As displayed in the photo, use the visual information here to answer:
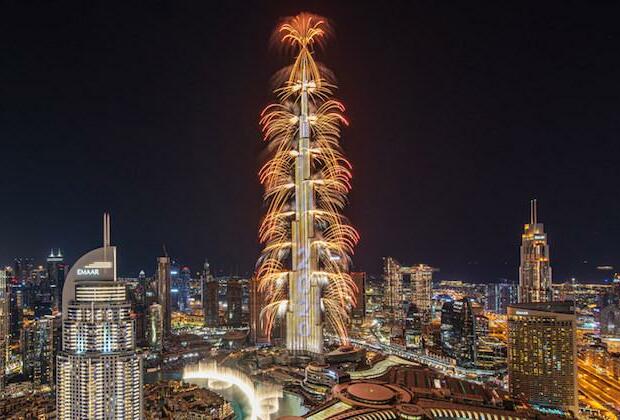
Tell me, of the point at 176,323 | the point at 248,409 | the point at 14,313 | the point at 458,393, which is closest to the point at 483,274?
the point at 176,323

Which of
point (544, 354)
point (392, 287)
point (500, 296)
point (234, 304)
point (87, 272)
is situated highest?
point (87, 272)

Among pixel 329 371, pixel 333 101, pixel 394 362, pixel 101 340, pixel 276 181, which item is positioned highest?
pixel 333 101

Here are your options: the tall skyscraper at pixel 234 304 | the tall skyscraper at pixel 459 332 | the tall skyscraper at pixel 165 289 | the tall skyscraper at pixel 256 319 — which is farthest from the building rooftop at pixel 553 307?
the tall skyscraper at pixel 165 289

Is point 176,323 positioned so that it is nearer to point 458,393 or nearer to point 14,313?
point 14,313

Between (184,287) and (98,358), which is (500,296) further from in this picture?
(98,358)

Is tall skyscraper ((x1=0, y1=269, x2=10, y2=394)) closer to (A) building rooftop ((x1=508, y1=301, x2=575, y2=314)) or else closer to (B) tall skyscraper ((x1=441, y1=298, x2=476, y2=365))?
(A) building rooftop ((x1=508, y1=301, x2=575, y2=314))

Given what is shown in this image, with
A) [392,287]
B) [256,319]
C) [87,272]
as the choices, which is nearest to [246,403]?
[87,272]

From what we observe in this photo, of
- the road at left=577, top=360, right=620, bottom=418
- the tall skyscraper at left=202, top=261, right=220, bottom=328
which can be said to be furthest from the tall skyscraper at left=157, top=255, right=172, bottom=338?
the road at left=577, top=360, right=620, bottom=418
